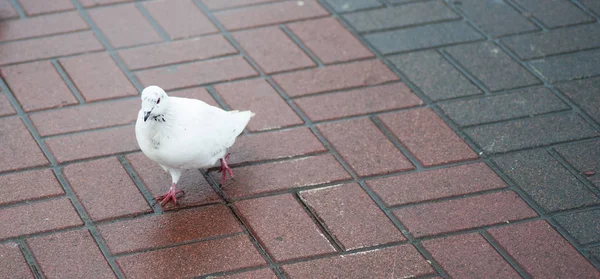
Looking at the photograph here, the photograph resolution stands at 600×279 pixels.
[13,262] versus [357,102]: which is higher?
[357,102]

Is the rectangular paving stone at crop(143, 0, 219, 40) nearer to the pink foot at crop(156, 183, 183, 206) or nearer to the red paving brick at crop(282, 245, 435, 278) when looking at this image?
the pink foot at crop(156, 183, 183, 206)

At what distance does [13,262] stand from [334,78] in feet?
6.34

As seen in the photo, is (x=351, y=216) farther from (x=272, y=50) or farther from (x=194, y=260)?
(x=272, y=50)

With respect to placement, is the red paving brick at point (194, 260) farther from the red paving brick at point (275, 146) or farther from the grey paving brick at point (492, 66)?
the grey paving brick at point (492, 66)

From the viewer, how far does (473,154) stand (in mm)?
3727

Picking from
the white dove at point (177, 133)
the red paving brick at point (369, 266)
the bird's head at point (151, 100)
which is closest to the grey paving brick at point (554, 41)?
the red paving brick at point (369, 266)

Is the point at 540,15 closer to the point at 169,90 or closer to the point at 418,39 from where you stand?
the point at 418,39

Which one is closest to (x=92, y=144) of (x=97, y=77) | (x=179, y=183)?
(x=179, y=183)

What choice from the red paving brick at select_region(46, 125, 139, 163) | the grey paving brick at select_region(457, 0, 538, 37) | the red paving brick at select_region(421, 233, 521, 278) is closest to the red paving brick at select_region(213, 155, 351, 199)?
the red paving brick at select_region(46, 125, 139, 163)

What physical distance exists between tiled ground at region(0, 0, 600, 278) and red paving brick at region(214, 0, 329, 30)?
0.01 m

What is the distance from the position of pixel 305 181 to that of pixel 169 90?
0.99 m

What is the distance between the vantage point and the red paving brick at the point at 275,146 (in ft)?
12.1

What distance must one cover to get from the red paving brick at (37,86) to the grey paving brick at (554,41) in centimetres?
247

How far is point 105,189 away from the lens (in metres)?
3.42
